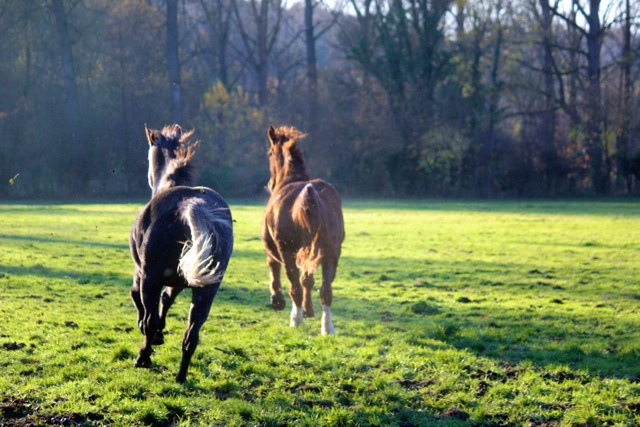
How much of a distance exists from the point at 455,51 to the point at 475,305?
30.7 meters

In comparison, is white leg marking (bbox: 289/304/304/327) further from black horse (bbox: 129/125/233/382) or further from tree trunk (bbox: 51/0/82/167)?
tree trunk (bbox: 51/0/82/167)

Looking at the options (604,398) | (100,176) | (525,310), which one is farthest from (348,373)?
(100,176)

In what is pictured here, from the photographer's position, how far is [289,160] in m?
9.24

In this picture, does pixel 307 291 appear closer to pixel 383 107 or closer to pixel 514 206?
pixel 514 206

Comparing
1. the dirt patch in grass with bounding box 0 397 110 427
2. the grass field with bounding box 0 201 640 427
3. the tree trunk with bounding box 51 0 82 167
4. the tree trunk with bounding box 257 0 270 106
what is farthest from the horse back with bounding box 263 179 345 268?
the tree trunk with bounding box 257 0 270 106

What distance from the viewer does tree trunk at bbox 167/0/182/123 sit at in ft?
124

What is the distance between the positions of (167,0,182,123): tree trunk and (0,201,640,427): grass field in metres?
23.9

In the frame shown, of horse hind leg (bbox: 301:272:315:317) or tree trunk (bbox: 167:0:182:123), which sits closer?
horse hind leg (bbox: 301:272:315:317)

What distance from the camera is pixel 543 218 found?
80.1 feet

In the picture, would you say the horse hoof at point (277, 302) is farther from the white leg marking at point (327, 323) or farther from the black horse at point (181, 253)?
the black horse at point (181, 253)

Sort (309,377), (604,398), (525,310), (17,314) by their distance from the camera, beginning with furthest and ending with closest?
1. (525,310)
2. (17,314)
3. (309,377)
4. (604,398)

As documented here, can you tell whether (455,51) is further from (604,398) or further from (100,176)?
(604,398)

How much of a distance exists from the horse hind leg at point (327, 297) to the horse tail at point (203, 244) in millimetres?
1966

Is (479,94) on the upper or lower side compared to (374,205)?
upper
